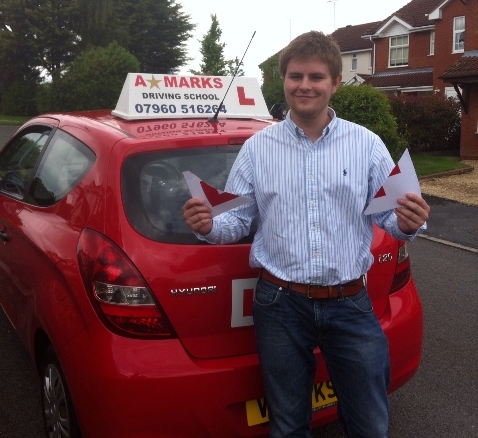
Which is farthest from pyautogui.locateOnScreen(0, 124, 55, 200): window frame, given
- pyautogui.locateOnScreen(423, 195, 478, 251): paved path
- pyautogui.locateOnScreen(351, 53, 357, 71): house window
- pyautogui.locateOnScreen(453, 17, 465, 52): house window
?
pyautogui.locateOnScreen(351, 53, 357, 71): house window

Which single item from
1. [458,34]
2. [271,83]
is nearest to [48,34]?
[271,83]

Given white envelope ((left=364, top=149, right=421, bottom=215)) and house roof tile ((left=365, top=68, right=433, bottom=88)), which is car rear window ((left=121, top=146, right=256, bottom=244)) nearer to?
white envelope ((left=364, top=149, right=421, bottom=215))

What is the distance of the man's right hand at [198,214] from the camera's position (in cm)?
212

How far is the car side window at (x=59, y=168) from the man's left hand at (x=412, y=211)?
138 cm

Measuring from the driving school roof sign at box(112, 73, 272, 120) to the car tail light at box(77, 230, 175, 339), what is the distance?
106 centimetres

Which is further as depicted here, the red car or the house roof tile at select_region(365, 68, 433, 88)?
the house roof tile at select_region(365, 68, 433, 88)

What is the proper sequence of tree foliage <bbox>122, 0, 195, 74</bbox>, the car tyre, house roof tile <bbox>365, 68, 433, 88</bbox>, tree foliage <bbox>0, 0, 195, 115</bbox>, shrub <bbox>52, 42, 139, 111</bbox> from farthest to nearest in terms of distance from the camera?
tree foliage <bbox>122, 0, 195, 74</bbox> < tree foliage <bbox>0, 0, 195, 115</bbox> < house roof tile <bbox>365, 68, 433, 88</bbox> < shrub <bbox>52, 42, 139, 111</bbox> < the car tyre

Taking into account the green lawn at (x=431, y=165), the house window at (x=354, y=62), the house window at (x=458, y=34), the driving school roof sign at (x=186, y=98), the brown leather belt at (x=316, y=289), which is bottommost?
the green lawn at (x=431, y=165)

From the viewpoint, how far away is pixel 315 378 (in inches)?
98.0

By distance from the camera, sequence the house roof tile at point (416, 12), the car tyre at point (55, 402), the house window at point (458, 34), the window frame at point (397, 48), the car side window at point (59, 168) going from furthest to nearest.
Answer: the window frame at point (397, 48) < the house roof tile at point (416, 12) < the house window at point (458, 34) < the car side window at point (59, 168) < the car tyre at point (55, 402)

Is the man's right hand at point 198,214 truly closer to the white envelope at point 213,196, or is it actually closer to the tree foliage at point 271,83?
the white envelope at point 213,196

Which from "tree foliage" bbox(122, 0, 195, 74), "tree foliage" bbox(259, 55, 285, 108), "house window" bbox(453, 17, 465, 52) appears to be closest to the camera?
"house window" bbox(453, 17, 465, 52)

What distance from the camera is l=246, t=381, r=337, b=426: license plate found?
2395mm

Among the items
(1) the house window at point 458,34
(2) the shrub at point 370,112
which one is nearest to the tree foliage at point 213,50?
(1) the house window at point 458,34
